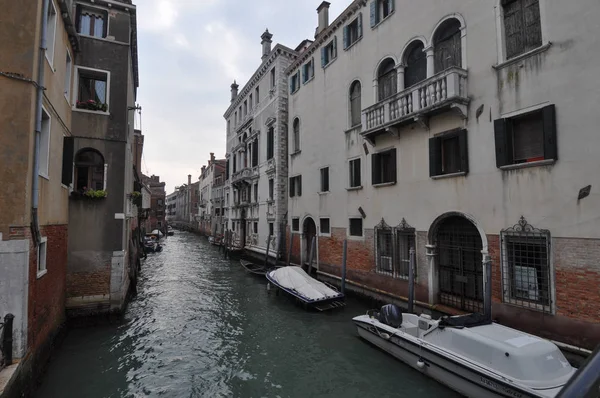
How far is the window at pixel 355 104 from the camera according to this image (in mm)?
11944

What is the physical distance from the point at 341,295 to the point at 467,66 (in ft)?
23.3

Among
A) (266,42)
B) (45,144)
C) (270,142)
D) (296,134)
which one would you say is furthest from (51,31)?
(266,42)

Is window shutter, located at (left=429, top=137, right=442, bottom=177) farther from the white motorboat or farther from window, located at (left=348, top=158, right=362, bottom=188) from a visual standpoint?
the white motorboat

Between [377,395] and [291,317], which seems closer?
[377,395]

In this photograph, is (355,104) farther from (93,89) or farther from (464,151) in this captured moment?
(93,89)

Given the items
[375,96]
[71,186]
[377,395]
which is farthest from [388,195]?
[71,186]

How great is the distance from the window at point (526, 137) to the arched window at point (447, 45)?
7.26 feet

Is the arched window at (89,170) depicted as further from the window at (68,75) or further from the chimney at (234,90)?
the chimney at (234,90)

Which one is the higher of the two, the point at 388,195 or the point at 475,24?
the point at 475,24

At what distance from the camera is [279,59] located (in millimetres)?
17891

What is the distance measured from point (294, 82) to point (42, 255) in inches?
526

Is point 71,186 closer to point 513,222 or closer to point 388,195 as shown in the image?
point 388,195

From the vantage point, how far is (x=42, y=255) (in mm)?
6090

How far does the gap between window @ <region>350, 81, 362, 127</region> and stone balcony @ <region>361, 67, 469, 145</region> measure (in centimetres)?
143
